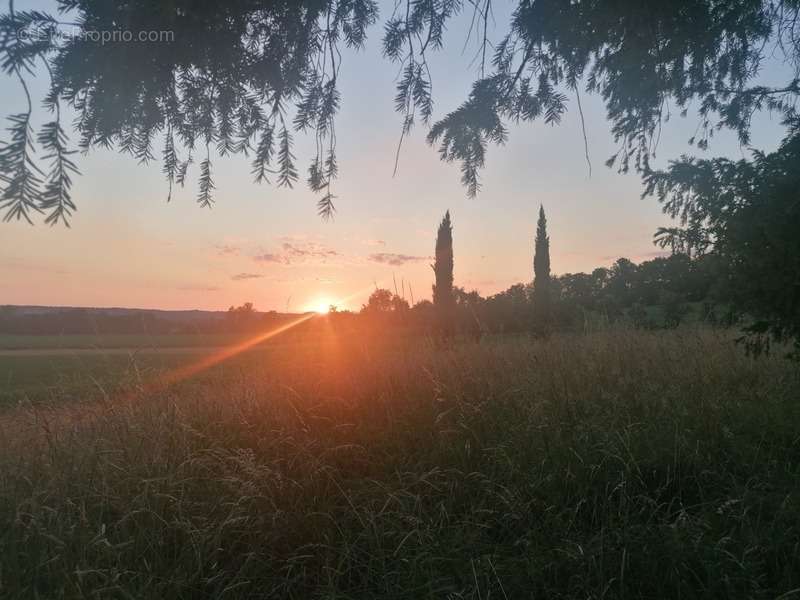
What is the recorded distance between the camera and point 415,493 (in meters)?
2.78

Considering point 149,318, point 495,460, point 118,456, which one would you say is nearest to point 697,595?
point 495,460

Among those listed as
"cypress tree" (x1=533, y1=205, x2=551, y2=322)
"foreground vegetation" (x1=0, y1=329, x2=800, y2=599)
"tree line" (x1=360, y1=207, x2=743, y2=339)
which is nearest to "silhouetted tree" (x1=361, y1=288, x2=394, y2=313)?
"tree line" (x1=360, y1=207, x2=743, y2=339)

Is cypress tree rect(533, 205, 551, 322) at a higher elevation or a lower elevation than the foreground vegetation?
higher

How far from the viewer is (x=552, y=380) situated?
412 cm

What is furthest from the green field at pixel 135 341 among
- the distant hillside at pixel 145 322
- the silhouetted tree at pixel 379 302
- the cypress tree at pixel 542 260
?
the cypress tree at pixel 542 260

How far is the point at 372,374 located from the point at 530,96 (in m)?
3.09

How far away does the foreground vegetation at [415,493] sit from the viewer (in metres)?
1.98

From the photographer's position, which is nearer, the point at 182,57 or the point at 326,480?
the point at 182,57

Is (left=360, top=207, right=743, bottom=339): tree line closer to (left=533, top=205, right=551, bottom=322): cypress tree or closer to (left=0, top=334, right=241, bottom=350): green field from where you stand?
(left=0, top=334, right=241, bottom=350): green field

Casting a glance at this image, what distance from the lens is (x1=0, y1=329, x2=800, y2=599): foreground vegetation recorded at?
1980mm

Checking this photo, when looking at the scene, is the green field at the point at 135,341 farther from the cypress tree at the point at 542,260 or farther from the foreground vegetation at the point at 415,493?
the cypress tree at the point at 542,260

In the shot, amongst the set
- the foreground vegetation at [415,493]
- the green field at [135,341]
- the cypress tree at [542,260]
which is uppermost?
the cypress tree at [542,260]

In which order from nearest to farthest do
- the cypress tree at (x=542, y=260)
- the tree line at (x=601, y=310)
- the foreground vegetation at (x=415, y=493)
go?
the foreground vegetation at (x=415, y=493), the tree line at (x=601, y=310), the cypress tree at (x=542, y=260)

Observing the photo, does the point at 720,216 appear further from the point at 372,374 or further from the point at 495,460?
the point at 372,374
